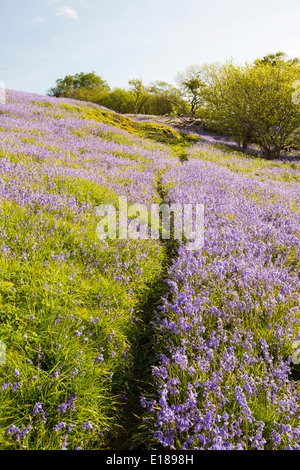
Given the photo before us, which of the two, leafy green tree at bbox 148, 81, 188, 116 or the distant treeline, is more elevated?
leafy green tree at bbox 148, 81, 188, 116

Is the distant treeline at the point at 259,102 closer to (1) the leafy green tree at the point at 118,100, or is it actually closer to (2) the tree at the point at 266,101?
(2) the tree at the point at 266,101

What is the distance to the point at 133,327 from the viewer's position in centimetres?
354

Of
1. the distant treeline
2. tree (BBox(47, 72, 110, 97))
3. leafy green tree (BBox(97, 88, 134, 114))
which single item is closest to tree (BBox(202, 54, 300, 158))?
the distant treeline

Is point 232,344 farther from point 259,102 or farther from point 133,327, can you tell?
point 259,102

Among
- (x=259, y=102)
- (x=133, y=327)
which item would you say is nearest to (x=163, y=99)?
(x=259, y=102)

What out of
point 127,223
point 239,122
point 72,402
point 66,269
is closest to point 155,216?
point 127,223

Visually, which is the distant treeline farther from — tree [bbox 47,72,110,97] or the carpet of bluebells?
tree [bbox 47,72,110,97]

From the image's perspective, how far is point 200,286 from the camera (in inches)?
149

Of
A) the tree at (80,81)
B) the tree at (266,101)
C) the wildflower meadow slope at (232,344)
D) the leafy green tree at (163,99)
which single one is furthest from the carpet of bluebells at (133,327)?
the tree at (80,81)

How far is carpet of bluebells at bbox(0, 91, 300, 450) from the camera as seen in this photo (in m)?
2.17

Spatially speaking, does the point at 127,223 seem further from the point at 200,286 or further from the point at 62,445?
the point at 62,445

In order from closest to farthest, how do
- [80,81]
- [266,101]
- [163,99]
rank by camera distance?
1. [266,101]
2. [163,99]
3. [80,81]

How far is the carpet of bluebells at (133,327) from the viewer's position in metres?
2.17
